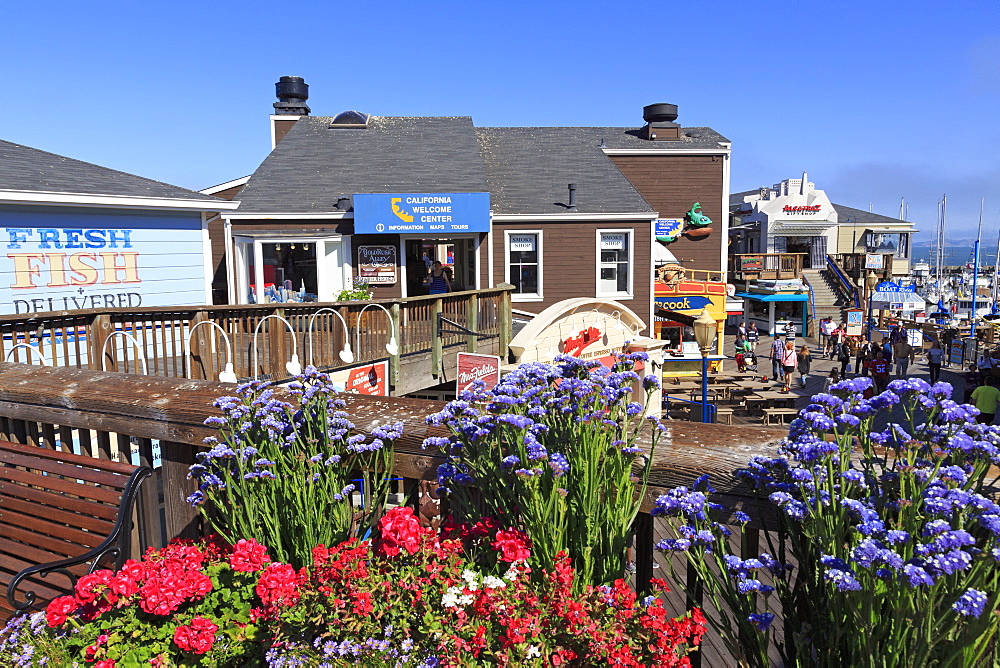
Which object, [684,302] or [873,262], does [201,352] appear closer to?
[684,302]

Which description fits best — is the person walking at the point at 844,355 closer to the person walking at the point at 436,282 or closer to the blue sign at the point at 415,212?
the person walking at the point at 436,282

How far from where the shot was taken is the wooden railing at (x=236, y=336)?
748cm

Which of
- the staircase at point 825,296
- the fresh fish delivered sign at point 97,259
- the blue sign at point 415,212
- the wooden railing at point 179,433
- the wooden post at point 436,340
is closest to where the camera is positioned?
the wooden railing at point 179,433

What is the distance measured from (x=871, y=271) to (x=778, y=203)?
7.54m

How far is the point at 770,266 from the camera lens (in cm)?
4141

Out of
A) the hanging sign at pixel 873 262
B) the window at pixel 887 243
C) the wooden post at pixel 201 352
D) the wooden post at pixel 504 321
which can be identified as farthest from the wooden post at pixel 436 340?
the window at pixel 887 243

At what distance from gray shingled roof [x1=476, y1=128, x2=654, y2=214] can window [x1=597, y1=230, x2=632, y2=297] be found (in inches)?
30.8

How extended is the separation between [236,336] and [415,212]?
10.5 m

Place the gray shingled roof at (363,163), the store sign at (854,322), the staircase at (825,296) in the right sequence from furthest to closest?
the staircase at (825,296), the store sign at (854,322), the gray shingled roof at (363,163)

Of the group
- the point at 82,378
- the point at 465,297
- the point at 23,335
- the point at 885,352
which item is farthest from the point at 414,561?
the point at 885,352

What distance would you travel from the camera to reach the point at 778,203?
160 ft

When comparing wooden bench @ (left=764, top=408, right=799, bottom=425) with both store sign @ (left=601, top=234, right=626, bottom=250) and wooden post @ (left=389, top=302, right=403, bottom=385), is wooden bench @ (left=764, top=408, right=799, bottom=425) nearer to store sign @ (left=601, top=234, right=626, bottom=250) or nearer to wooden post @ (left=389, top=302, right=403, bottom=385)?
store sign @ (left=601, top=234, right=626, bottom=250)

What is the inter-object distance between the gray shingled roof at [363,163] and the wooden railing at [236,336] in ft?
29.7

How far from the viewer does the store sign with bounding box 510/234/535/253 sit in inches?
823
